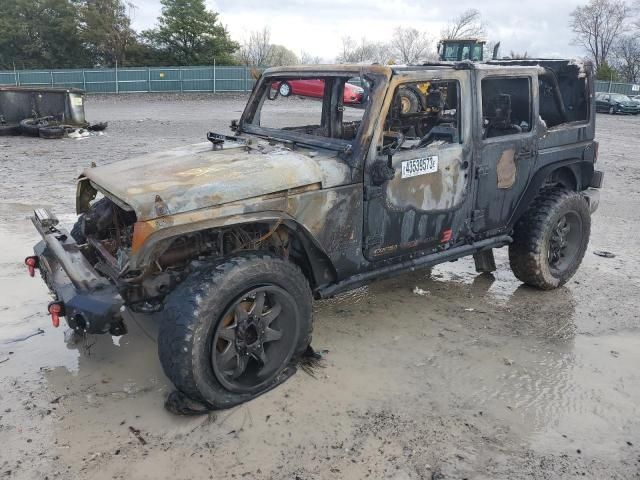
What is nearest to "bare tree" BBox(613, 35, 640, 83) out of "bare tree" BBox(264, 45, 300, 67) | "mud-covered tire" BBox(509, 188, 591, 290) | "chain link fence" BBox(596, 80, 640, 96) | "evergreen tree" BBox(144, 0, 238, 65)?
"chain link fence" BBox(596, 80, 640, 96)

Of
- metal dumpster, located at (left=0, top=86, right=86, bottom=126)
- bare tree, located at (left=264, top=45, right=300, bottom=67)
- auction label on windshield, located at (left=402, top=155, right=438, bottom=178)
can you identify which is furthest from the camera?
bare tree, located at (left=264, top=45, right=300, bottom=67)

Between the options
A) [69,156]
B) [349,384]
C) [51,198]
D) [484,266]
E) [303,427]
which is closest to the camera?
[303,427]

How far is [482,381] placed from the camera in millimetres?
3678

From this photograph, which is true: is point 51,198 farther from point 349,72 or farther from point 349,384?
point 349,384

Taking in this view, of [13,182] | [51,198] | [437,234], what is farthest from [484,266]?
[13,182]

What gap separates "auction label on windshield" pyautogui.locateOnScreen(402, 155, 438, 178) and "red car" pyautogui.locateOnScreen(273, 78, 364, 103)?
1.86 ft

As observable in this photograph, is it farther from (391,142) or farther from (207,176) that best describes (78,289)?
(391,142)

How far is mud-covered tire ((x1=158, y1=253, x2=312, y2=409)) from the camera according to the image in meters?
3.02

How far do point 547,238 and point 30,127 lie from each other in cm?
1365

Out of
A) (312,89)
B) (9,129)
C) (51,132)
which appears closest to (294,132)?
(312,89)

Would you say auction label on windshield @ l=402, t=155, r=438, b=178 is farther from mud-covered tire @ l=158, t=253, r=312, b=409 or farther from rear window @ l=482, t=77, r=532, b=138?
mud-covered tire @ l=158, t=253, r=312, b=409

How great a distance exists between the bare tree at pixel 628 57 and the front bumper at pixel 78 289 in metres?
54.0

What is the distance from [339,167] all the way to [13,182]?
7.43m

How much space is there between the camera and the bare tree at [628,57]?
5078cm
